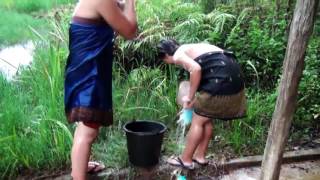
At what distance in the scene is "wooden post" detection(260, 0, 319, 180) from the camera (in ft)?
11.1

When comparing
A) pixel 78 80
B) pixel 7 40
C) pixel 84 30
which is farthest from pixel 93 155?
pixel 7 40

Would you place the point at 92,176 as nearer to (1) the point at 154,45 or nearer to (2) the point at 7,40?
(1) the point at 154,45

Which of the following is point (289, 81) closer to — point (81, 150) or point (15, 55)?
point (81, 150)

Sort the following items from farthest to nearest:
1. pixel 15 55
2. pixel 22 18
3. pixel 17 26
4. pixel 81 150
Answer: pixel 22 18 < pixel 17 26 < pixel 15 55 < pixel 81 150

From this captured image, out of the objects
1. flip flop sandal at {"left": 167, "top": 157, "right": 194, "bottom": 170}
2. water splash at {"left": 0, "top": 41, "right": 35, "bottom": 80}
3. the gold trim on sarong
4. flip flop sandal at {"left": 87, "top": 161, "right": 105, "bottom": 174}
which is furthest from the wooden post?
water splash at {"left": 0, "top": 41, "right": 35, "bottom": 80}

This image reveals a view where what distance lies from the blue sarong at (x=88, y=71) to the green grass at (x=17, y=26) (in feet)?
13.3

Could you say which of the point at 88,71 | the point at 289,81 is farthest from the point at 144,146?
the point at 289,81

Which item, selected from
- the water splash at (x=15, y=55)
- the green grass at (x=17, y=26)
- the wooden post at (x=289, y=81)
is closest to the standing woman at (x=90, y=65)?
the wooden post at (x=289, y=81)

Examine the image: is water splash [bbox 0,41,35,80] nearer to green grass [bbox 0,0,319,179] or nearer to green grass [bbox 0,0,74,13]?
green grass [bbox 0,0,319,179]

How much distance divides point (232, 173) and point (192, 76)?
3.45ft

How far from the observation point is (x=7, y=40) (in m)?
7.89

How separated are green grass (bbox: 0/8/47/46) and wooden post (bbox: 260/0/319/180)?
4.80 meters

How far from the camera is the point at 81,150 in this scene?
3.71 meters

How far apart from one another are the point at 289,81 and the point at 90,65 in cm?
140
